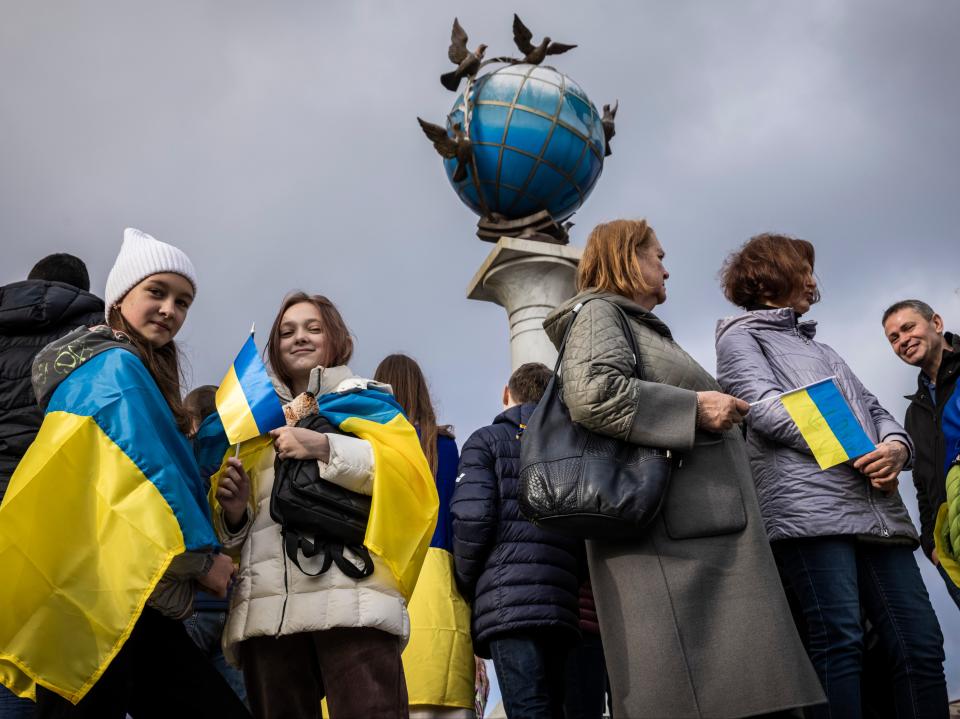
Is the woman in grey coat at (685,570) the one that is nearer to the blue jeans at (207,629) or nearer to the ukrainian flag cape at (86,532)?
the ukrainian flag cape at (86,532)

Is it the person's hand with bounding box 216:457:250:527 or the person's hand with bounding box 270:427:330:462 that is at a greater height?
the person's hand with bounding box 270:427:330:462

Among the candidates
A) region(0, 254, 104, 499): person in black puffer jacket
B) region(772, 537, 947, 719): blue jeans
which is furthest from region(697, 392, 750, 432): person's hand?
region(0, 254, 104, 499): person in black puffer jacket

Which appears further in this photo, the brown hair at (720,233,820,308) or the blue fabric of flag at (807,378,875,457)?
the brown hair at (720,233,820,308)

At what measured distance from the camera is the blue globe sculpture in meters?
8.64

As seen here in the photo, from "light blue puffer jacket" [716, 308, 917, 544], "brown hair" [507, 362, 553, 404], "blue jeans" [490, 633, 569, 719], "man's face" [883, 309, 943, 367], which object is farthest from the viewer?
"man's face" [883, 309, 943, 367]

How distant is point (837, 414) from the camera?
3.23 m

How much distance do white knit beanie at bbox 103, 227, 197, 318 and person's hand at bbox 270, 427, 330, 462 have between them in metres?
0.60

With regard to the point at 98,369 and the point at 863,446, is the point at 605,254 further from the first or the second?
the point at 98,369

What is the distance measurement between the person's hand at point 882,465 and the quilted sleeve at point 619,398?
0.88 meters

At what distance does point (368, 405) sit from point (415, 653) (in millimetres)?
1398

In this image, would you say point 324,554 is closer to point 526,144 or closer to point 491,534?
point 491,534

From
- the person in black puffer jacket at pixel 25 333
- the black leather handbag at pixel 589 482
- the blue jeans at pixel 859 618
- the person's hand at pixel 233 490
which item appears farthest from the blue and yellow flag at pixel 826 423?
the person in black puffer jacket at pixel 25 333

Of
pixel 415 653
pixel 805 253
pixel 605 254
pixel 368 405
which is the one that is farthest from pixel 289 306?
pixel 805 253

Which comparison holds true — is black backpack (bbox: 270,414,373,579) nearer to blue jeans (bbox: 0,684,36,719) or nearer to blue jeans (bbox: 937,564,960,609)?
blue jeans (bbox: 0,684,36,719)
